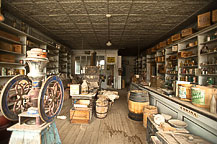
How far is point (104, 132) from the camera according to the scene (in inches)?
105

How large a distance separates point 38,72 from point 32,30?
15.8ft

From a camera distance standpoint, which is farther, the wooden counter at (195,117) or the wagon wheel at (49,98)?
the wooden counter at (195,117)

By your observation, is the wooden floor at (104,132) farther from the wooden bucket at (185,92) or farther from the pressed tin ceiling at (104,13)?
the pressed tin ceiling at (104,13)

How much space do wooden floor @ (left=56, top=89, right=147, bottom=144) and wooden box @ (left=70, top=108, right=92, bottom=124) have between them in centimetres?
11

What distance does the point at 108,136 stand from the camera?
2.50 m

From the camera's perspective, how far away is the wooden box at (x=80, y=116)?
3064 millimetres

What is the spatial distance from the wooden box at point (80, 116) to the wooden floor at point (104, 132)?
107 mm

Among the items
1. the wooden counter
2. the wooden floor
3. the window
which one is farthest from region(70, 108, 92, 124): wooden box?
the window

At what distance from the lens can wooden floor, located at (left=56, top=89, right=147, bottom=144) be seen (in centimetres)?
234

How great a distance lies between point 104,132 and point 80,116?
0.85 meters

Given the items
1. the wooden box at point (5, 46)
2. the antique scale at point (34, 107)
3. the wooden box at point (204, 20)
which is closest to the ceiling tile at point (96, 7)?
the antique scale at point (34, 107)

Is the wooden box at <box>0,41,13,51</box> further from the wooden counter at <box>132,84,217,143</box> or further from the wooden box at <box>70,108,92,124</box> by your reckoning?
the wooden counter at <box>132,84,217,143</box>

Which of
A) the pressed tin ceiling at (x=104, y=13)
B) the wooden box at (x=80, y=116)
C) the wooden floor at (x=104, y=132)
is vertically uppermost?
the pressed tin ceiling at (x=104, y=13)

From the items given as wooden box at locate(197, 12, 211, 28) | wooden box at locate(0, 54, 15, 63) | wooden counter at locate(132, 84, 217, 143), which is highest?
wooden box at locate(197, 12, 211, 28)
